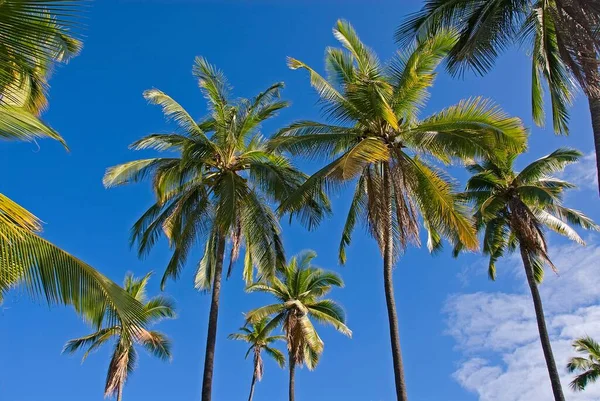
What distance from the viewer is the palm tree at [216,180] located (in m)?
16.7

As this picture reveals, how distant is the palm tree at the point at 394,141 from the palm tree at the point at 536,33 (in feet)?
4.76

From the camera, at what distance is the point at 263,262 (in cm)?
1719

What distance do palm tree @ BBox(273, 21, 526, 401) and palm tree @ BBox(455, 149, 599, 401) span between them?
5.46 m

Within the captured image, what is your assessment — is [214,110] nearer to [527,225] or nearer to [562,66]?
[562,66]

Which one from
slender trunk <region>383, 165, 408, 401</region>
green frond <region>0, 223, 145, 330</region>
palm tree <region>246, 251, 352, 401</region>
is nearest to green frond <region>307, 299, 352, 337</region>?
palm tree <region>246, 251, 352, 401</region>

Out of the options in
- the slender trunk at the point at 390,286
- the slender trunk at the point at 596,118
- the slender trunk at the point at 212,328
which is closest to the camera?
the slender trunk at the point at 596,118

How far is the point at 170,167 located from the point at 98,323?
35.5 feet

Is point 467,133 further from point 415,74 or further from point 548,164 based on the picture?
point 548,164

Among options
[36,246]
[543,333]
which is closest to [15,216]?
[36,246]

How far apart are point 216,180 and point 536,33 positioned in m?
10.1

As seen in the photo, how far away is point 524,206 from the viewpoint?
2027 cm

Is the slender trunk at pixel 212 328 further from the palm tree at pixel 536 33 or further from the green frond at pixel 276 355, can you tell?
the green frond at pixel 276 355

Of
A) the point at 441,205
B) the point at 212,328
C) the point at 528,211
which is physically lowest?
the point at 212,328

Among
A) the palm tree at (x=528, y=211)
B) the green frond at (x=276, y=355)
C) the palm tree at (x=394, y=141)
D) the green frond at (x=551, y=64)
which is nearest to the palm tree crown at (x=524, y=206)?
the palm tree at (x=528, y=211)
